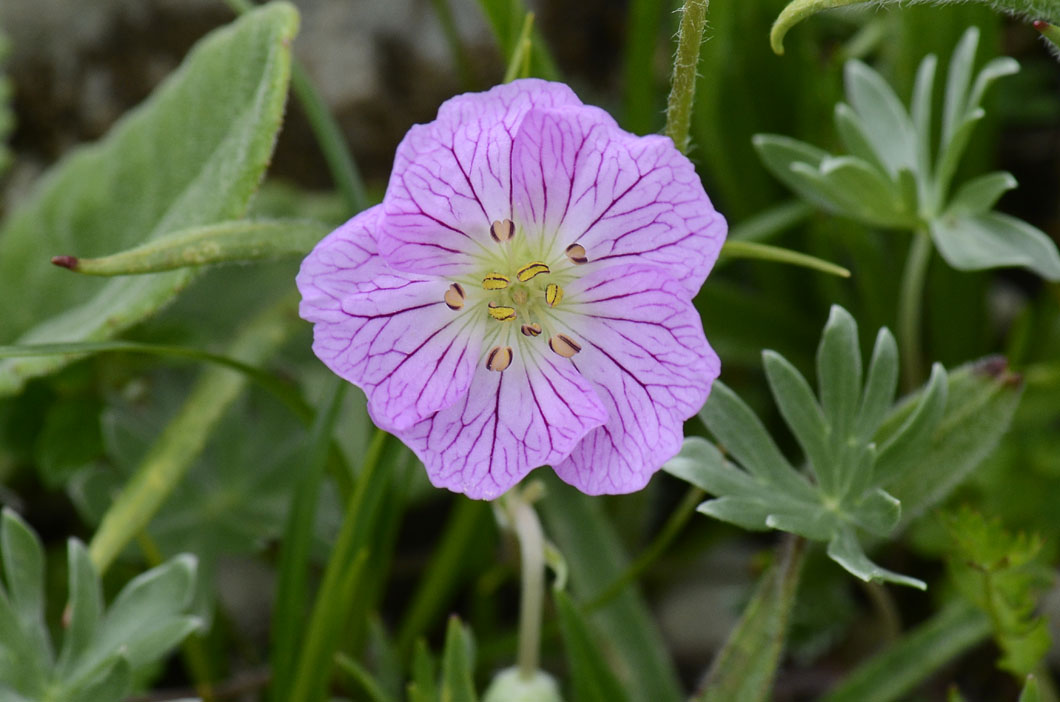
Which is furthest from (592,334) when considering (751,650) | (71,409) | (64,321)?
(71,409)

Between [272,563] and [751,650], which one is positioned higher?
[751,650]

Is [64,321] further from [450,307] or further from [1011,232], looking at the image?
[1011,232]

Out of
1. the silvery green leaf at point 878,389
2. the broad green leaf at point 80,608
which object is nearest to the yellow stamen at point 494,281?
the silvery green leaf at point 878,389

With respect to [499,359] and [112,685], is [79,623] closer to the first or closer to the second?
[112,685]

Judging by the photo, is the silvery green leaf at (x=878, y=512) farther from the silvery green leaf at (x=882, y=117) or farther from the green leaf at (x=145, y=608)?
the green leaf at (x=145, y=608)

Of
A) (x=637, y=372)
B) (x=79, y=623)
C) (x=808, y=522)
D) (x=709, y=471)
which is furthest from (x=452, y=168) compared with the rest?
(x=79, y=623)

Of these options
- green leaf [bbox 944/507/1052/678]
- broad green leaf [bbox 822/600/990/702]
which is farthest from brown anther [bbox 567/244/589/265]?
broad green leaf [bbox 822/600/990/702]

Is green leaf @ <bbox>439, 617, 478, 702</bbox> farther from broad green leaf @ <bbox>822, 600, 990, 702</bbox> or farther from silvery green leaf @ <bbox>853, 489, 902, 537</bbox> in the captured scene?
broad green leaf @ <bbox>822, 600, 990, 702</bbox>
